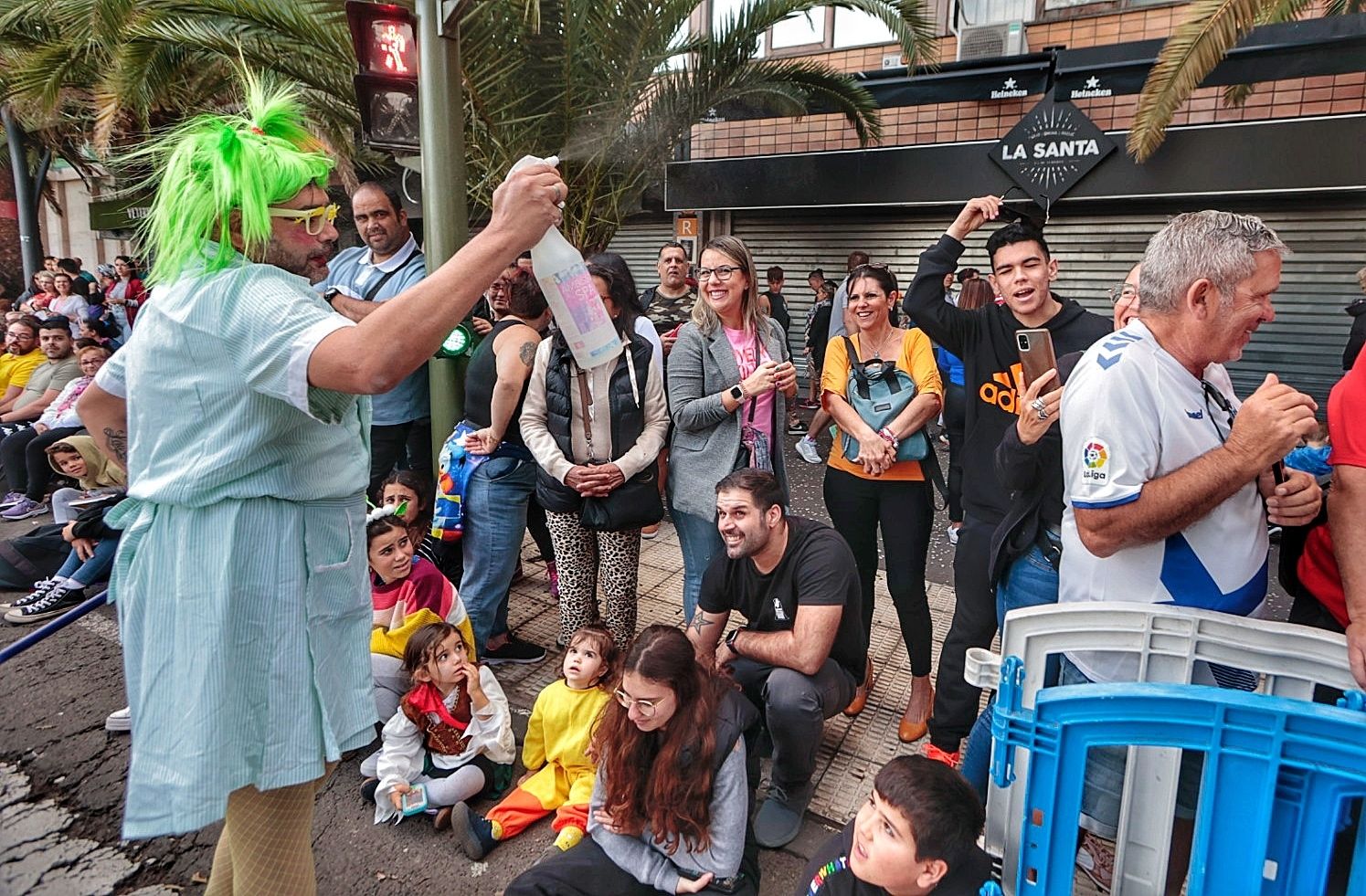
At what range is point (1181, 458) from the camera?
1.69m

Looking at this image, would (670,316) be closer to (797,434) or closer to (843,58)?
(797,434)

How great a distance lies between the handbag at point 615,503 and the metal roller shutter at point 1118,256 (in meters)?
6.96

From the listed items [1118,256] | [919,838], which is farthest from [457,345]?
[1118,256]

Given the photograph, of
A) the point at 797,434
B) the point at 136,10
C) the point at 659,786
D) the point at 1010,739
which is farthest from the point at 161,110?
the point at 1010,739

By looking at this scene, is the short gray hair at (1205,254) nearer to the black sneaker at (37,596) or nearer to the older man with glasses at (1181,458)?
the older man with glasses at (1181,458)

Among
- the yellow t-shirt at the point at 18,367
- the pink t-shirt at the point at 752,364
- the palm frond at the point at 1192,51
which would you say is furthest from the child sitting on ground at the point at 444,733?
the yellow t-shirt at the point at 18,367

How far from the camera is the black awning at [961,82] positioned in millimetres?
8055

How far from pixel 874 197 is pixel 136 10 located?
689 centimetres

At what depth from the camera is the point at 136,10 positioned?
600 cm

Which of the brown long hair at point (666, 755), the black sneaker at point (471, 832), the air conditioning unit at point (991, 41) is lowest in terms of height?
the black sneaker at point (471, 832)

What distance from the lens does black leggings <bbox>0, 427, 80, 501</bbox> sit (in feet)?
20.1

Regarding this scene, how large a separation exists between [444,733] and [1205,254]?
2597 mm

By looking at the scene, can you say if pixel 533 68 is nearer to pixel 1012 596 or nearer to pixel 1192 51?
pixel 1192 51

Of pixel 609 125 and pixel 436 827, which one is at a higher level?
pixel 609 125
